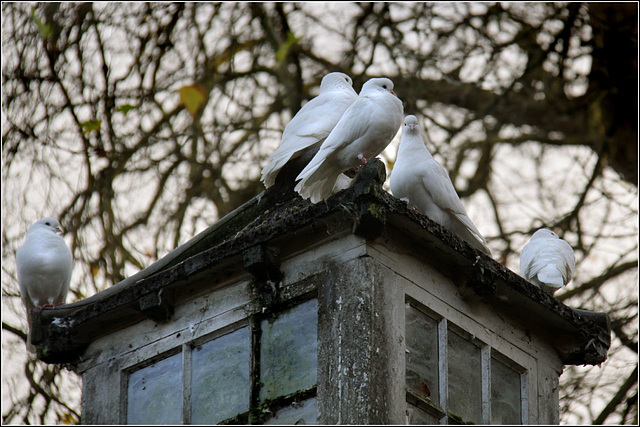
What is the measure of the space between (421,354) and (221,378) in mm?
1262

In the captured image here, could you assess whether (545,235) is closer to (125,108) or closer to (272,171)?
(272,171)

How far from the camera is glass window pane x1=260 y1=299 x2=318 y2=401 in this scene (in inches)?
416

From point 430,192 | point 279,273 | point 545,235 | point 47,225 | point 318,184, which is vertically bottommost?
point 279,273

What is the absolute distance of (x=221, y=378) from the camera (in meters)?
10.9

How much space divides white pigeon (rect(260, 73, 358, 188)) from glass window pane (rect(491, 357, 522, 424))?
7.03 feet

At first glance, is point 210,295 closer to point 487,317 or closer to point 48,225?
point 487,317

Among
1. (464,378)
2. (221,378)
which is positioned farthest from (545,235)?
(221,378)

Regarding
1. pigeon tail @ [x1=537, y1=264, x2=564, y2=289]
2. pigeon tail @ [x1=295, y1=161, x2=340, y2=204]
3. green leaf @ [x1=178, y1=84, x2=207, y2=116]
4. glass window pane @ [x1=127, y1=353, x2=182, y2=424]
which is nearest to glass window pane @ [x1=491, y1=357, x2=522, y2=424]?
pigeon tail @ [x1=295, y1=161, x2=340, y2=204]

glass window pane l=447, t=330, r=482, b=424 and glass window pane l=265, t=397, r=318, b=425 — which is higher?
glass window pane l=447, t=330, r=482, b=424

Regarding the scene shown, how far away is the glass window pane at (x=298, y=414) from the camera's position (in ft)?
34.1

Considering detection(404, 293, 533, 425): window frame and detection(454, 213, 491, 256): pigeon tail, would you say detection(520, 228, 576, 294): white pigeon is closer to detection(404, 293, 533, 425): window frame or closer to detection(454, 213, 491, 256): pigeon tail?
detection(454, 213, 491, 256): pigeon tail

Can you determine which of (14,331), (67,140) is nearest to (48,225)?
(14,331)

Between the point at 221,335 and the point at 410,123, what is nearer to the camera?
the point at 221,335

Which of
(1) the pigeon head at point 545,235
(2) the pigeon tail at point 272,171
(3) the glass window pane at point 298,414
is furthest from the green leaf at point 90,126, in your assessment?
(3) the glass window pane at point 298,414
